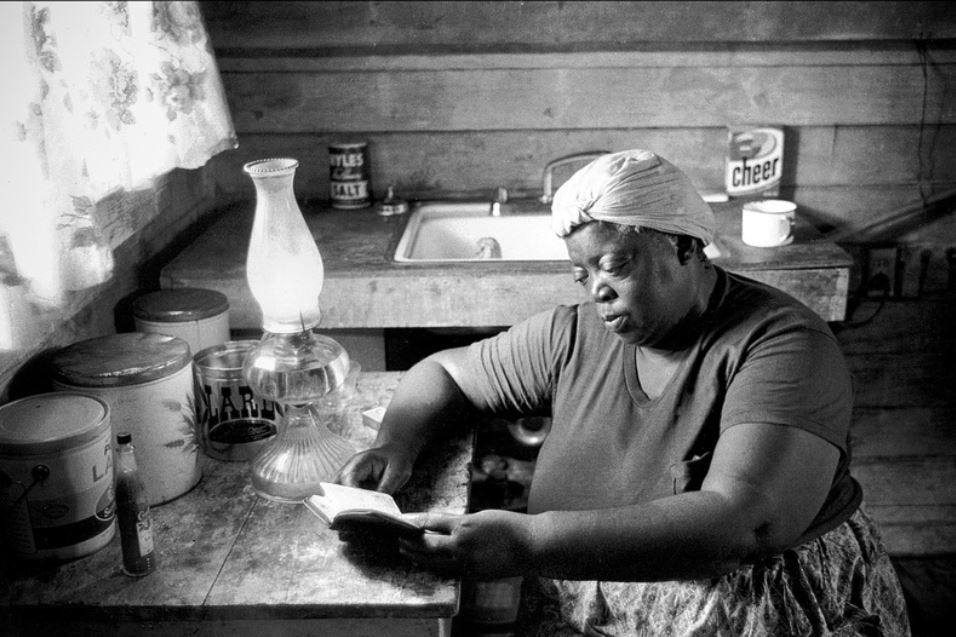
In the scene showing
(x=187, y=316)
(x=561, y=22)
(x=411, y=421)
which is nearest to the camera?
(x=411, y=421)

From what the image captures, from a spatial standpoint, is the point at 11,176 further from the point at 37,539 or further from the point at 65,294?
the point at 37,539

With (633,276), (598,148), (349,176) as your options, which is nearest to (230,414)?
(633,276)

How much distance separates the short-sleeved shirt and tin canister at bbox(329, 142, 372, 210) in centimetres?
107

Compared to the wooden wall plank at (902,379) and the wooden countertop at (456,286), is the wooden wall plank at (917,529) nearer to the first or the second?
the wooden wall plank at (902,379)

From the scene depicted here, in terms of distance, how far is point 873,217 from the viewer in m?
2.61

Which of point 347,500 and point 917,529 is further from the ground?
point 347,500

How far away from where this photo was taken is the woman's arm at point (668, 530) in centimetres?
121

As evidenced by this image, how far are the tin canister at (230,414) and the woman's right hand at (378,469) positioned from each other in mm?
216

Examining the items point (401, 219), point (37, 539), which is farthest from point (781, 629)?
point (401, 219)

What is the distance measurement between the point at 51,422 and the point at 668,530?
0.85m

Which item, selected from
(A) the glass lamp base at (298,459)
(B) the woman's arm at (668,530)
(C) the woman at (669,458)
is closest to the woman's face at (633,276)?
(C) the woman at (669,458)

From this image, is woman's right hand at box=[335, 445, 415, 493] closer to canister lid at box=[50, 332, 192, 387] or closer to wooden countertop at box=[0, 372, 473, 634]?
wooden countertop at box=[0, 372, 473, 634]

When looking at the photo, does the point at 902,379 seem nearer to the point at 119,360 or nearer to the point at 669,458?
the point at 669,458

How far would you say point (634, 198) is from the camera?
133cm
